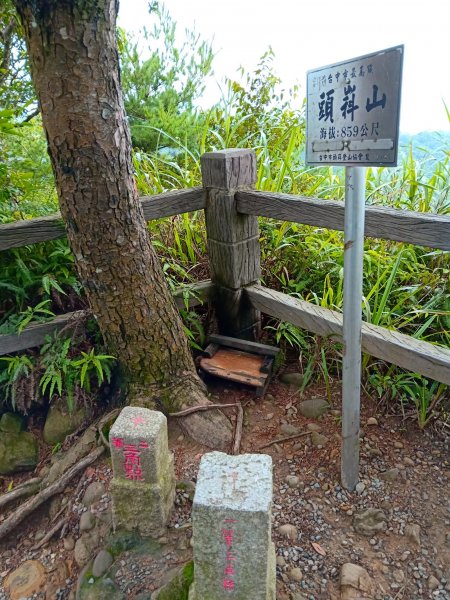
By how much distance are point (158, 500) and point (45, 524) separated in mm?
811

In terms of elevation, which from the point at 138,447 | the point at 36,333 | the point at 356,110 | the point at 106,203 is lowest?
the point at 138,447

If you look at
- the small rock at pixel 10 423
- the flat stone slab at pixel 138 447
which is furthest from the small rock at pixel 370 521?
the small rock at pixel 10 423

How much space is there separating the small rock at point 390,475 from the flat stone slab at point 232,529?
3.07ft

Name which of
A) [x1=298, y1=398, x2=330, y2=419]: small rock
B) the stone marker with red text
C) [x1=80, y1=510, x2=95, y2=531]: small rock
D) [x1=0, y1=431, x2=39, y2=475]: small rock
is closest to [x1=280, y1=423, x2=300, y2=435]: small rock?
[x1=298, y1=398, x2=330, y2=419]: small rock

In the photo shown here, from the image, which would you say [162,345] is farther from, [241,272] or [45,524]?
[45,524]

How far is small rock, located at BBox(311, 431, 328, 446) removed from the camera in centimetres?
268

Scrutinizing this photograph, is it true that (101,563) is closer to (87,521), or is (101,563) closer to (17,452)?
(87,521)

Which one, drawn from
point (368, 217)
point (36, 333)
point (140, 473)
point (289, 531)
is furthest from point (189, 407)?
point (368, 217)

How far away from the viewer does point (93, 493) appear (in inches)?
98.6

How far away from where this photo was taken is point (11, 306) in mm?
2988

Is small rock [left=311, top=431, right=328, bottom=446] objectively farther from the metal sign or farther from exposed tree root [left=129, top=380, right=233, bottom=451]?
the metal sign

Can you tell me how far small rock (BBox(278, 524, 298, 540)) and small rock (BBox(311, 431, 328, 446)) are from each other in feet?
1.81

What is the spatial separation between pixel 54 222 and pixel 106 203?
18.9 inches

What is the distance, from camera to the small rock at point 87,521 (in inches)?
93.0
